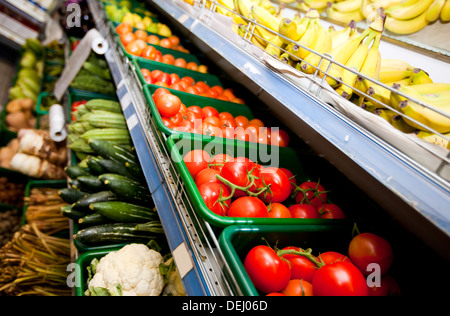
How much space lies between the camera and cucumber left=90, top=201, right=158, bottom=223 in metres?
1.24

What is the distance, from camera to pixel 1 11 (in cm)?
403

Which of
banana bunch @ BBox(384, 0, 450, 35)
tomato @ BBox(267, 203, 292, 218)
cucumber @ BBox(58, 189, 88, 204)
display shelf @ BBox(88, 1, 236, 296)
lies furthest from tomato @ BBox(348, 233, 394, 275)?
cucumber @ BBox(58, 189, 88, 204)

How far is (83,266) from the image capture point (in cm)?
114

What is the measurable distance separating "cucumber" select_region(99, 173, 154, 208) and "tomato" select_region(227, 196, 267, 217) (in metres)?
0.71

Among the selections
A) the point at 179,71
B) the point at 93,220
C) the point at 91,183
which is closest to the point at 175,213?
the point at 93,220

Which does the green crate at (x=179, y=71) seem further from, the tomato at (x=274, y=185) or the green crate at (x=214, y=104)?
the tomato at (x=274, y=185)

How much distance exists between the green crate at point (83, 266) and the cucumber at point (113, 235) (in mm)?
59

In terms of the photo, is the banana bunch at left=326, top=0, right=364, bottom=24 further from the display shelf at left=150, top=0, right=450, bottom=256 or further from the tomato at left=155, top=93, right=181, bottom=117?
the tomato at left=155, top=93, right=181, bottom=117

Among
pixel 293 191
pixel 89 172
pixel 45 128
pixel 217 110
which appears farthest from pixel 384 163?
pixel 45 128

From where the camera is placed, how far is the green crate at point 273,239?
59 centimetres

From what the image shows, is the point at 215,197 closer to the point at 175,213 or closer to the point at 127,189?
the point at 175,213

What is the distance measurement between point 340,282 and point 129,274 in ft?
2.56

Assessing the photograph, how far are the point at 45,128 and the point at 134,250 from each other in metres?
2.17
